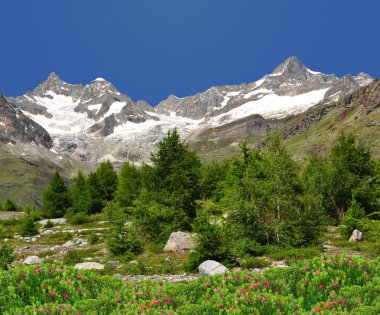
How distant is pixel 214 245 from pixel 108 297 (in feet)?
39.0

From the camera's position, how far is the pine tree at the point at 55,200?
197 feet

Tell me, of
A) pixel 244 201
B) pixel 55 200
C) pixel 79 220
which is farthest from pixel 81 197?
pixel 244 201

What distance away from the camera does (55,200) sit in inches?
2406

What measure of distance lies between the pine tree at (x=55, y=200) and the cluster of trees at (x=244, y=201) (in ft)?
46.8

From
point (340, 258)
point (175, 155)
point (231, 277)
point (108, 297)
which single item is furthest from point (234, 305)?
point (175, 155)

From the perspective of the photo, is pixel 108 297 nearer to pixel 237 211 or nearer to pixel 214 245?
pixel 214 245

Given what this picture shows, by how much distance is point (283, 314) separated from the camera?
810cm

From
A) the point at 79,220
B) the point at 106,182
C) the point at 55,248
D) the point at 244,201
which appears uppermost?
the point at 106,182

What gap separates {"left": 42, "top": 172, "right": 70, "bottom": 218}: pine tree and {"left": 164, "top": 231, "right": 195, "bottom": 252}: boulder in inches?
1491

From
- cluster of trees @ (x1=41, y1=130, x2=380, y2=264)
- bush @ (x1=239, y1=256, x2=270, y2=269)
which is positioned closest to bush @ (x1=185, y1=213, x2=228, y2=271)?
cluster of trees @ (x1=41, y1=130, x2=380, y2=264)

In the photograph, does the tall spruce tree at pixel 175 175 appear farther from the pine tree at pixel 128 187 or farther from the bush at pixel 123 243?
the pine tree at pixel 128 187

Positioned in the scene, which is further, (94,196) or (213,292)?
(94,196)

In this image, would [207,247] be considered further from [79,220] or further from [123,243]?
[79,220]

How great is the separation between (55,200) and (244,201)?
4486 centimetres
